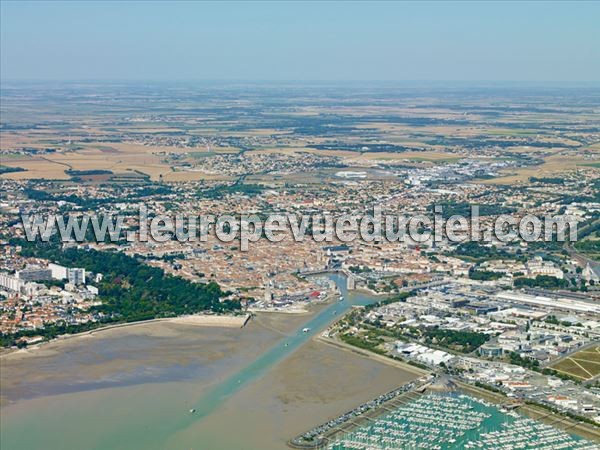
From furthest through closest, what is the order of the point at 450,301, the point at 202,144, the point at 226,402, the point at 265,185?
1. the point at 202,144
2. the point at 265,185
3. the point at 450,301
4. the point at 226,402

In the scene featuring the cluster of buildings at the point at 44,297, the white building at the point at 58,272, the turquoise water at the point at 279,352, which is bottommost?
the turquoise water at the point at 279,352

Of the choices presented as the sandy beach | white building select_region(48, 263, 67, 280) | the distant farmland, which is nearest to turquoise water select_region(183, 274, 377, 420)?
the sandy beach

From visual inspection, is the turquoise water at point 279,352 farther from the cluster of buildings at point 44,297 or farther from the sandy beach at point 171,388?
the cluster of buildings at point 44,297

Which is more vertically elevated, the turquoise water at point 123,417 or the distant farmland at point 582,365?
the distant farmland at point 582,365

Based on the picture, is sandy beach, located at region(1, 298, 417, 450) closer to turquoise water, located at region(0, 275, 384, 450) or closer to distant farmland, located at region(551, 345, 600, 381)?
turquoise water, located at region(0, 275, 384, 450)

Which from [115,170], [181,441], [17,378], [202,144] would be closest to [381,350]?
[181,441]

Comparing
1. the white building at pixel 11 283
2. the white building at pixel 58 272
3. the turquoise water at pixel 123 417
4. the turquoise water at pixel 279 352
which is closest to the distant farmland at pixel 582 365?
the turquoise water at pixel 279 352

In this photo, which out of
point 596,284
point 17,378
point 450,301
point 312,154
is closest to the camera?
point 17,378

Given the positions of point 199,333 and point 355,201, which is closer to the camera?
point 199,333

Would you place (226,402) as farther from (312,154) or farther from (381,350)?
(312,154)
